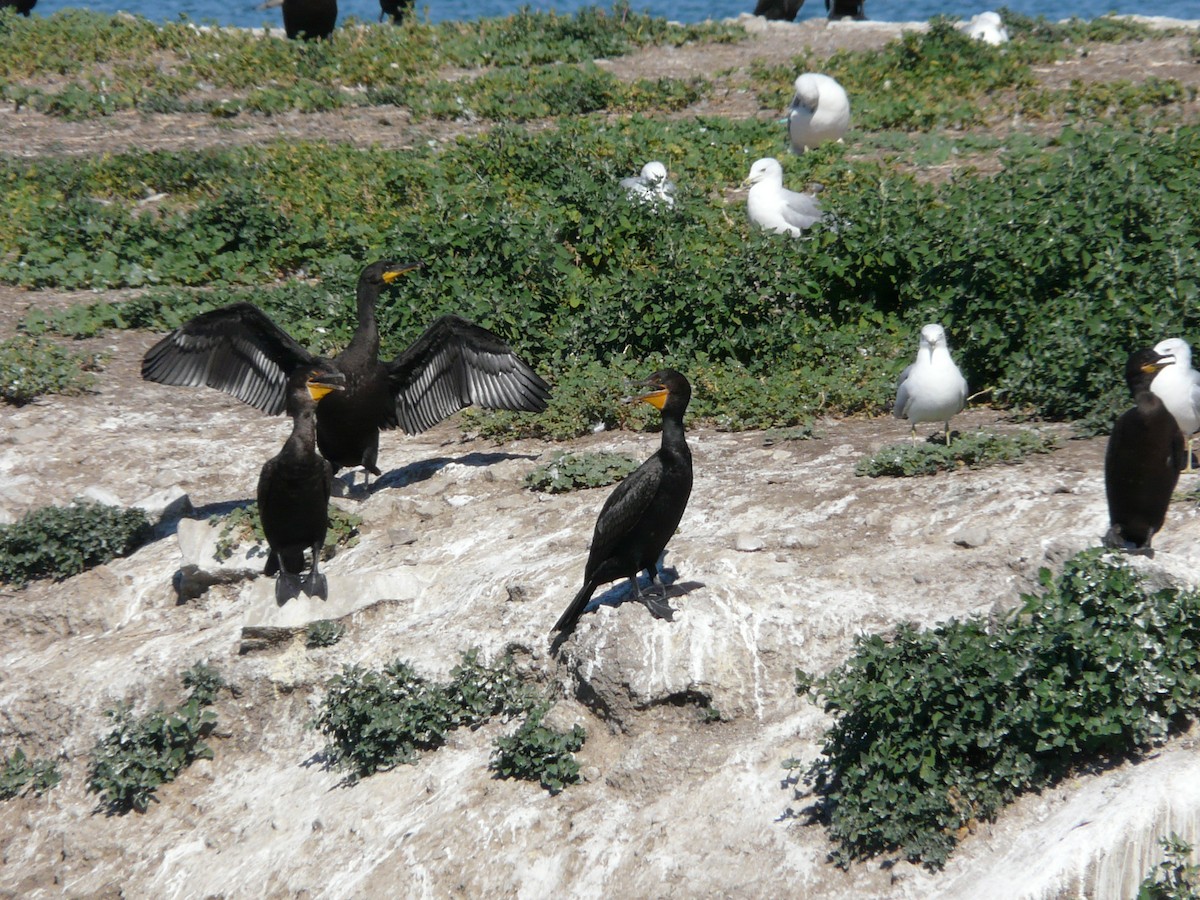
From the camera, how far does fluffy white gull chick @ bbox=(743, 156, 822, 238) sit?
34.3 ft

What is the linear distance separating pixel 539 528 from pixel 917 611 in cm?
217

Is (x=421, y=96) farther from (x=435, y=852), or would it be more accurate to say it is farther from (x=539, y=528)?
(x=435, y=852)

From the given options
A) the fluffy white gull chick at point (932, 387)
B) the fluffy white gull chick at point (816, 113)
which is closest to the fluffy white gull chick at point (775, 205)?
the fluffy white gull chick at point (816, 113)

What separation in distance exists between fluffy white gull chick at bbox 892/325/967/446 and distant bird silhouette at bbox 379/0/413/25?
12779 millimetres

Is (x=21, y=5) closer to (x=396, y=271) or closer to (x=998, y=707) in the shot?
(x=396, y=271)

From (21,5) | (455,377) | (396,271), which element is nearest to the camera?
(455,377)

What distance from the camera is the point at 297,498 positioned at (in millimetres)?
6820

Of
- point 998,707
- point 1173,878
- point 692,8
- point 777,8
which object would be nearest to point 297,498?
point 998,707

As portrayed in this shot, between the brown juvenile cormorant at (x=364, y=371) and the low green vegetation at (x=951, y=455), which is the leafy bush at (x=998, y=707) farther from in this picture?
the brown juvenile cormorant at (x=364, y=371)

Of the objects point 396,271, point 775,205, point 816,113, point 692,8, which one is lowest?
point 396,271

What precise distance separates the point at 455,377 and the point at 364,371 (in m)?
0.62

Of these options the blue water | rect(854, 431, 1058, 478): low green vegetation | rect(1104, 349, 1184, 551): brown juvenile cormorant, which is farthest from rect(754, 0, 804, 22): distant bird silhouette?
rect(1104, 349, 1184, 551): brown juvenile cormorant

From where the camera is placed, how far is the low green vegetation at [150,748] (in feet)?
21.2

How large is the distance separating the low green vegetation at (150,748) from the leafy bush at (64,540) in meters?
1.36
